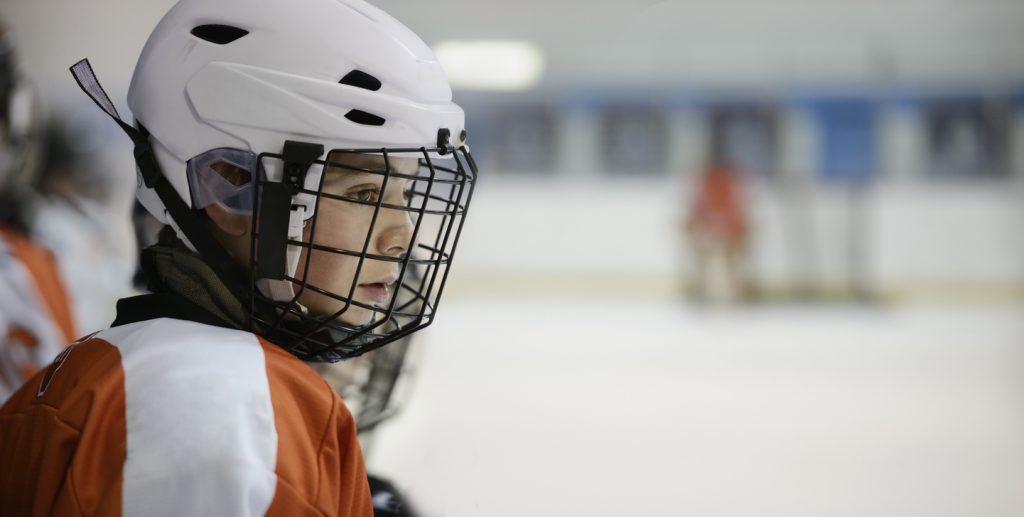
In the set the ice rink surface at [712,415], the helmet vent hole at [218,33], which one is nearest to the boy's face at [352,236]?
the helmet vent hole at [218,33]

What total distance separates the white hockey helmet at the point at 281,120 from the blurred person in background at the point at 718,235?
677cm

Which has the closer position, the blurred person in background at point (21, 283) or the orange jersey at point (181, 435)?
the orange jersey at point (181, 435)

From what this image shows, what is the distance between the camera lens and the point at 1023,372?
4484 mm

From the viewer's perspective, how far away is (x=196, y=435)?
0.58m

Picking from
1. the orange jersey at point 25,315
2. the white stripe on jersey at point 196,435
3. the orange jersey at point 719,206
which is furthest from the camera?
the orange jersey at point 719,206

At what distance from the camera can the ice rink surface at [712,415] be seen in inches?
68.3

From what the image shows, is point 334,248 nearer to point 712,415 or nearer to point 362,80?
point 362,80

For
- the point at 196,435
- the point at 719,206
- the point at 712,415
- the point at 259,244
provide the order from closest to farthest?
the point at 196,435 → the point at 259,244 → the point at 712,415 → the point at 719,206

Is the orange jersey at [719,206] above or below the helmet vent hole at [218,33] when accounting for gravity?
below

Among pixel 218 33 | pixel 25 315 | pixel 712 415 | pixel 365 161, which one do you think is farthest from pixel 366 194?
pixel 712 415

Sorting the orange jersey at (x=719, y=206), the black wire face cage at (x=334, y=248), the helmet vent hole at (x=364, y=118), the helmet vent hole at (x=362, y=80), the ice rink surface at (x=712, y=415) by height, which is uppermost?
the helmet vent hole at (x=362, y=80)

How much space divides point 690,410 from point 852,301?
4.41 metres

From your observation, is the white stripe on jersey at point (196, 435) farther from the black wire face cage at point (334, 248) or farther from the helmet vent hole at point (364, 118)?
the helmet vent hole at point (364, 118)

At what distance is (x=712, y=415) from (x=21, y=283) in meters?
2.70
